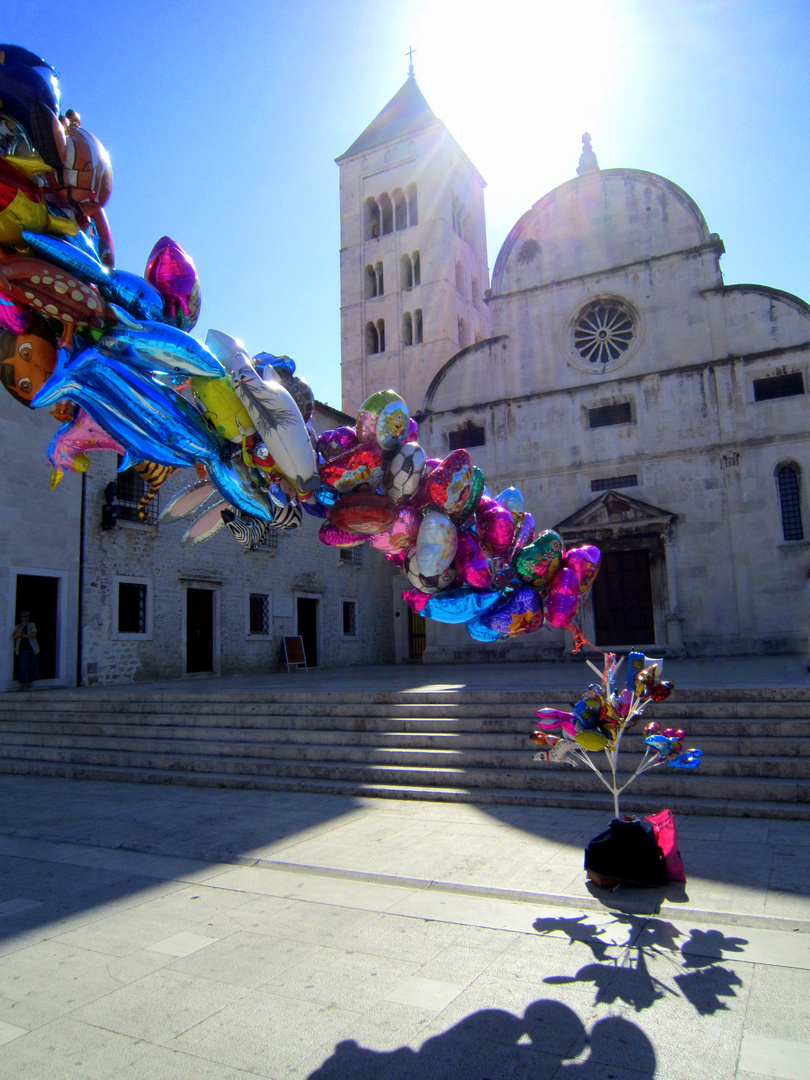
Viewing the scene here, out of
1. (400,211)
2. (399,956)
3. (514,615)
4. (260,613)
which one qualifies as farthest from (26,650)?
(400,211)

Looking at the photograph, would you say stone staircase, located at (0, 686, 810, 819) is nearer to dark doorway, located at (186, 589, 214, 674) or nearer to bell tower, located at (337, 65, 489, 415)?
dark doorway, located at (186, 589, 214, 674)

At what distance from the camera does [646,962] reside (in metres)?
3.76

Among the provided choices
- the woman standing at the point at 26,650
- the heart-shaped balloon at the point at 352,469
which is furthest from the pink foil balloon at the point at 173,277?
the woman standing at the point at 26,650

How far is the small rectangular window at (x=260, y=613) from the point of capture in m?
22.3

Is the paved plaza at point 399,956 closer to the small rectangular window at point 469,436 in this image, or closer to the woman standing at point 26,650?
the woman standing at point 26,650

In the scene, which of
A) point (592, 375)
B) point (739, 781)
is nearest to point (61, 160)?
point (739, 781)

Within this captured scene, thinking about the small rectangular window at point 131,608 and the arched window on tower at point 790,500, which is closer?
the small rectangular window at point 131,608

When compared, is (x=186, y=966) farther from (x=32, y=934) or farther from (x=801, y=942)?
(x=801, y=942)

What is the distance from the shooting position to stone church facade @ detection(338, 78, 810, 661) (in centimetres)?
2036

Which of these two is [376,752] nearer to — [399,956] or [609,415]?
[399,956]

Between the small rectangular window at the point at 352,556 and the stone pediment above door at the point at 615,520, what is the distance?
26.1ft

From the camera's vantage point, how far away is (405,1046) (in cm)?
299

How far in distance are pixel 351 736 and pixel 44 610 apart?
32.8ft

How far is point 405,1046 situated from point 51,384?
3.39 metres
